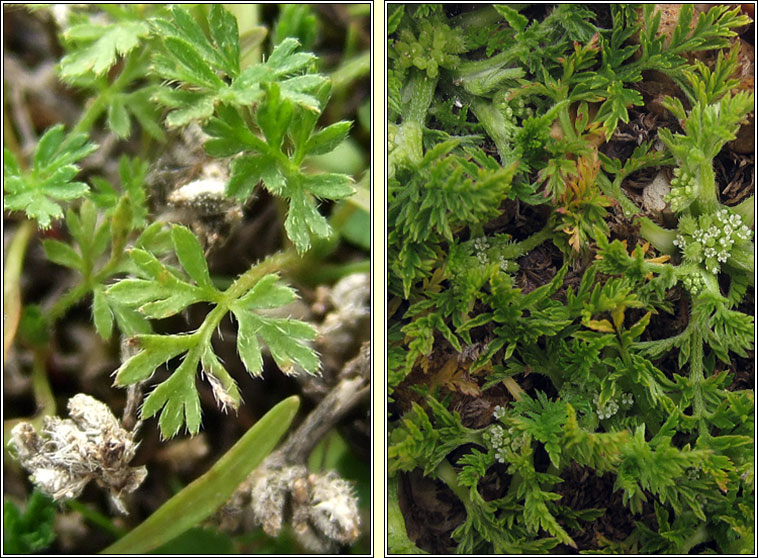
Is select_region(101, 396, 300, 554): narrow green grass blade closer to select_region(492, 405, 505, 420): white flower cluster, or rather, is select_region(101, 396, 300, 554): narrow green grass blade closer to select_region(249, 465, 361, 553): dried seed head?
select_region(249, 465, 361, 553): dried seed head

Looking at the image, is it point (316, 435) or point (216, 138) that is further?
point (316, 435)

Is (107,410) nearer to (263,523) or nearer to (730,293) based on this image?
(263,523)

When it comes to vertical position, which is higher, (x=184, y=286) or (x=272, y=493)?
(x=184, y=286)

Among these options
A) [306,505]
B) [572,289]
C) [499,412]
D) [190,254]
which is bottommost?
[306,505]

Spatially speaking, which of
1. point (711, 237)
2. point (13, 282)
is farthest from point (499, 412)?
point (13, 282)

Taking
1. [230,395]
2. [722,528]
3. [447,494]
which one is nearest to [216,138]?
[230,395]

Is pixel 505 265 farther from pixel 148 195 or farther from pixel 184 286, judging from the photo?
pixel 148 195

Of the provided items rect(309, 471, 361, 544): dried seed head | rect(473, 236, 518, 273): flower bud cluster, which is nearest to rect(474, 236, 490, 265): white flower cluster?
rect(473, 236, 518, 273): flower bud cluster
